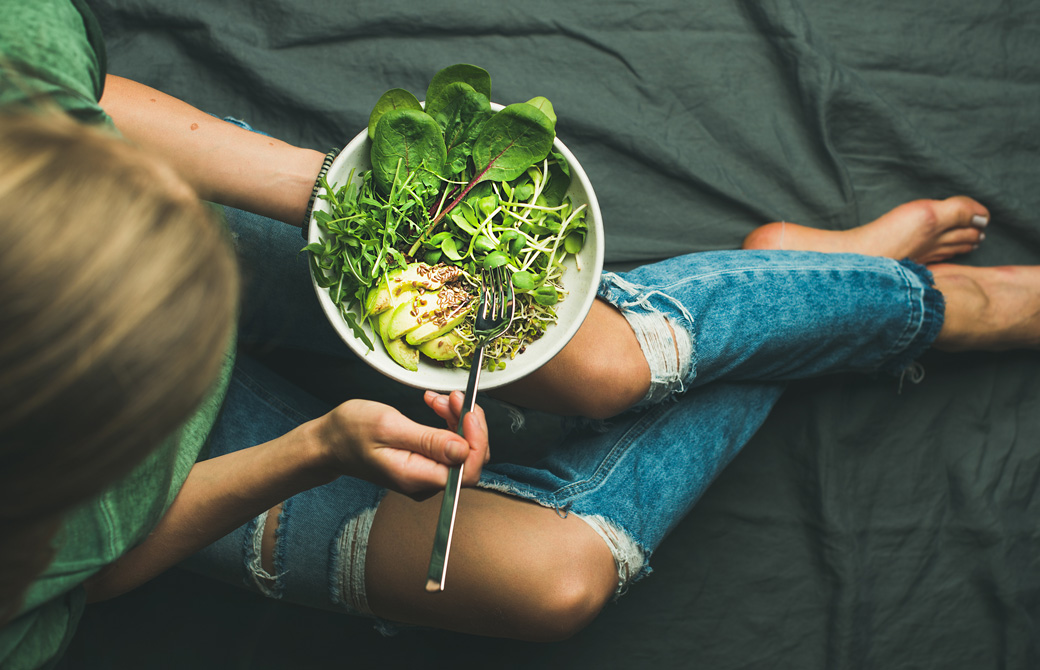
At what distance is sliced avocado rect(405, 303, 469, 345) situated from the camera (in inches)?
26.5

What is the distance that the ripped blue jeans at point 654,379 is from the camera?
2.79 ft

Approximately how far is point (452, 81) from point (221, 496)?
520 mm

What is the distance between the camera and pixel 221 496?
2.33ft

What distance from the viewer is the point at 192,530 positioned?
727 mm

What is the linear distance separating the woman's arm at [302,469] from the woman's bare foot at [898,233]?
0.71 metres

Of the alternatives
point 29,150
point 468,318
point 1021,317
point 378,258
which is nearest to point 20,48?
point 29,150

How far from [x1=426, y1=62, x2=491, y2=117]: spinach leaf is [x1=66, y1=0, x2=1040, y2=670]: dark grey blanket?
455 mm

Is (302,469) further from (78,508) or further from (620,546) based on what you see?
(620,546)

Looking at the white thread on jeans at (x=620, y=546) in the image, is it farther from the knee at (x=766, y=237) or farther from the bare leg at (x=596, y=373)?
the knee at (x=766, y=237)

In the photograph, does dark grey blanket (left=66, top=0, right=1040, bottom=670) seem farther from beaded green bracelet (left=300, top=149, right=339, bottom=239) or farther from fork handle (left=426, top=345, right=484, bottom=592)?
fork handle (left=426, top=345, right=484, bottom=592)

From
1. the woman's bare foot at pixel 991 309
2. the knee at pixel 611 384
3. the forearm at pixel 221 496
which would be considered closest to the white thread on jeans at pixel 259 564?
the forearm at pixel 221 496

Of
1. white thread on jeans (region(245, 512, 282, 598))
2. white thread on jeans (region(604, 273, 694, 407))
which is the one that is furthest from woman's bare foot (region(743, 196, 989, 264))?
white thread on jeans (region(245, 512, 282, 598))

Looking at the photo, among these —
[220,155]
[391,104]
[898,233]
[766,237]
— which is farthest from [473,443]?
[898,233]

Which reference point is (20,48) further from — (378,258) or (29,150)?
(378,258)
